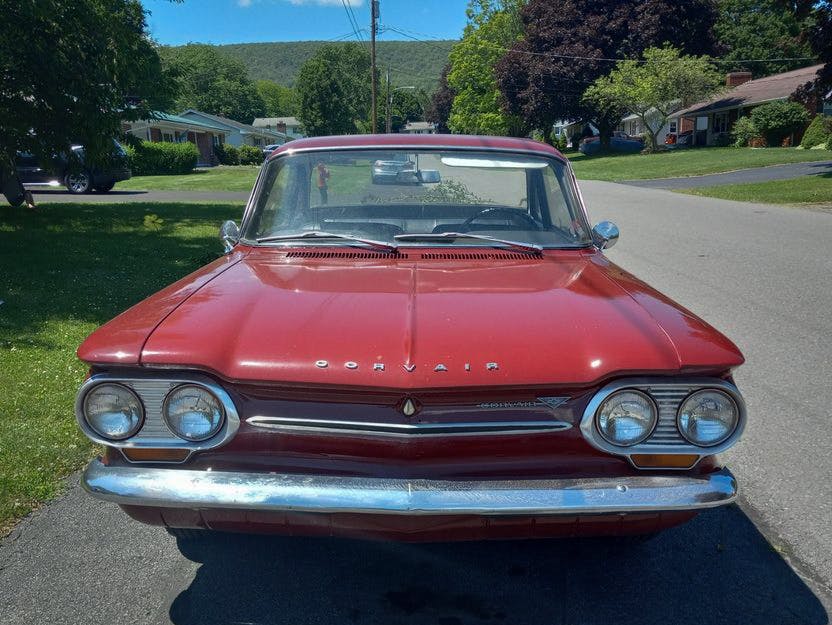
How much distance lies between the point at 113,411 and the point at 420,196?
1.98 meters

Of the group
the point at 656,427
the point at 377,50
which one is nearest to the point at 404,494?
the point at 656,427

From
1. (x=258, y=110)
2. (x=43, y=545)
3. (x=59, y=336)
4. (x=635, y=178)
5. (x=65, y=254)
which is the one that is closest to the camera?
(x=43, y=545)

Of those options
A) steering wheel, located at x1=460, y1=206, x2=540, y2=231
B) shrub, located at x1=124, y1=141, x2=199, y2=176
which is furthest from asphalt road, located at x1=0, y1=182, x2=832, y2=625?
shrub, located at x1=124, y1=141, x2=199, y2=176

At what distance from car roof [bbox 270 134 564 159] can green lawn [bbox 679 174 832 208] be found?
50.2ft

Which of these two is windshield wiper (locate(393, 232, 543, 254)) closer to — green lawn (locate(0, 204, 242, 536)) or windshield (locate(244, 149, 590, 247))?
windshield (locate(244, 149, 590, 247))

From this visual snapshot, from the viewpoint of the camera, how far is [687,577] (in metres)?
2.78

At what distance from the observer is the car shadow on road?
99.9 inches

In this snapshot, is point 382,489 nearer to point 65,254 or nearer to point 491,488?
point 491,488

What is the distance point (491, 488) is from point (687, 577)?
120 cm

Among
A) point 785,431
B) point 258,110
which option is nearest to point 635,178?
point 785,431

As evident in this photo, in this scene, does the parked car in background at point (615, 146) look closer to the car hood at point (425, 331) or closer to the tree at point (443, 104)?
the tree at point (443, 104)

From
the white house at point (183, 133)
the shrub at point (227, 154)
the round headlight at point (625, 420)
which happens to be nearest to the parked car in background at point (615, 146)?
the shrub at point (227, 154)

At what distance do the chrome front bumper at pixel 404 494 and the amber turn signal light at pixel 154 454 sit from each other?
0.06 m

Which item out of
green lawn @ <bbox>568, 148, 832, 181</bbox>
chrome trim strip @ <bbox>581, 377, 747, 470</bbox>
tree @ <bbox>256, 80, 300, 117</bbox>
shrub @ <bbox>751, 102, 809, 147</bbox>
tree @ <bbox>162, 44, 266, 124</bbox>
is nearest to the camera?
chrome trim strip @ <bbox>581, 377, 747, 470</bbox>
